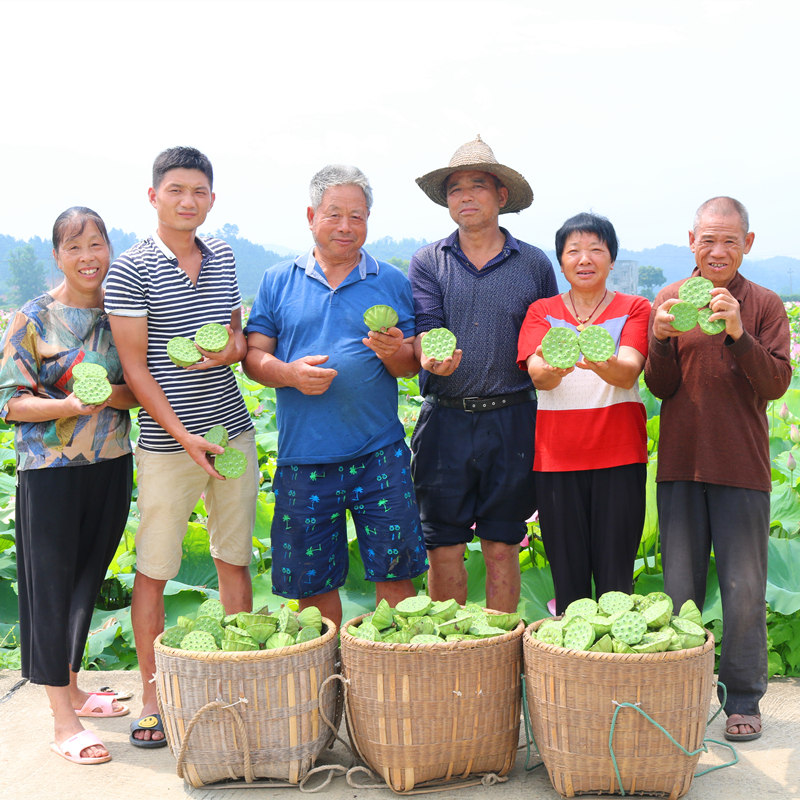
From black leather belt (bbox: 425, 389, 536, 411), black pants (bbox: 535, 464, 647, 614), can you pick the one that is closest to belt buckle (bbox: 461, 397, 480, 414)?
black leather belt (bbox: 425, 389, 536, 411)

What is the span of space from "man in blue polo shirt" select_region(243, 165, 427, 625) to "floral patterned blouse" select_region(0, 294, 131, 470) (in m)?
0.62

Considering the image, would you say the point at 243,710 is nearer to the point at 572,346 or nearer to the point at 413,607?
the point at 413,607

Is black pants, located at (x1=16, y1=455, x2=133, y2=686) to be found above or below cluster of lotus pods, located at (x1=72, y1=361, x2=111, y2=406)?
below

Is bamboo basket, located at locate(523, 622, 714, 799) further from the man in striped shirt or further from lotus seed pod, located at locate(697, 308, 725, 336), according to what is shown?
the man in striped shirt

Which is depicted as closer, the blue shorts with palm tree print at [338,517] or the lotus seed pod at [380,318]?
the lotus seed pod at [380,318]

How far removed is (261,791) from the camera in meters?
2.81

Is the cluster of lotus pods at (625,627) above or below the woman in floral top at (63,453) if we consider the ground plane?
below

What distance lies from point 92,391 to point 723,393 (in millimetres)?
2349

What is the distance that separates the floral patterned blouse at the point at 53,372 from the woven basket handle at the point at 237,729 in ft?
3.40

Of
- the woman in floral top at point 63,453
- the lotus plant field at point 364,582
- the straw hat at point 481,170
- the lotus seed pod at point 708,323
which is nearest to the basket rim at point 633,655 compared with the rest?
the lotus plant field at point 364,582

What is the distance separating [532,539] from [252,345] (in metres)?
2.01

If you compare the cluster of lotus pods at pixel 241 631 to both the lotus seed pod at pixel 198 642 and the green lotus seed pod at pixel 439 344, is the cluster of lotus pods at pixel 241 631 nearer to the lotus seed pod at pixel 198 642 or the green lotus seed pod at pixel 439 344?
the lotus seed pod at pixel 198 642

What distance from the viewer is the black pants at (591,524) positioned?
10.4 ft

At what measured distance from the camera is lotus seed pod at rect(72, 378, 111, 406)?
9.57ft
